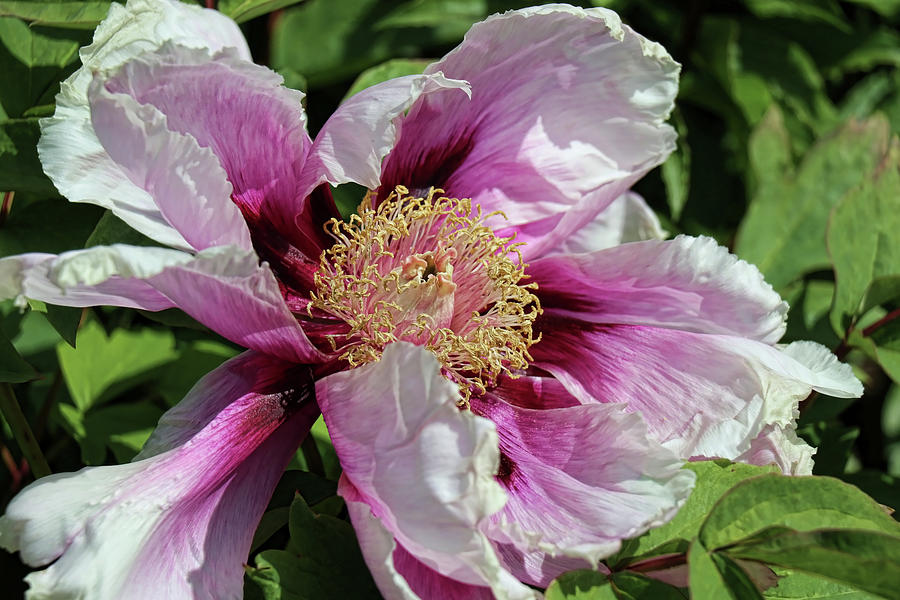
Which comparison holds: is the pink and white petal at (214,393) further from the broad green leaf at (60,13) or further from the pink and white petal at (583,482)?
the broad green leaf at (60,13)

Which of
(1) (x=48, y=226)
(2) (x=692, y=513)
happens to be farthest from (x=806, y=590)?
(1) (x=48, y=226)

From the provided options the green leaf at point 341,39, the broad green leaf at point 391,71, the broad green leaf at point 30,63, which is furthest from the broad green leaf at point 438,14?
the broad green leaf at point 30,63

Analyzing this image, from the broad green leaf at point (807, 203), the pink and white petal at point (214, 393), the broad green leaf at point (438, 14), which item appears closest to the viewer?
the pink and white petal at point (214, 393)

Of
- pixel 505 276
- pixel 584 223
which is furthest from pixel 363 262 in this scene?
pixel 584 223

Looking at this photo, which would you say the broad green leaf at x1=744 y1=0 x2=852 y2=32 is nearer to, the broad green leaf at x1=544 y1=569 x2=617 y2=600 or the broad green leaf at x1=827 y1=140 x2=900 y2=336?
the broad green leaf at x1=827 y1=140 x2=900 y2=336

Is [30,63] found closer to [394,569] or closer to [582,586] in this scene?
[394,569]

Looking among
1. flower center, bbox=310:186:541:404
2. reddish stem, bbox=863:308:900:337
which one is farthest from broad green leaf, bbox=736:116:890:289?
flower center, bbox=310:186:541:404
